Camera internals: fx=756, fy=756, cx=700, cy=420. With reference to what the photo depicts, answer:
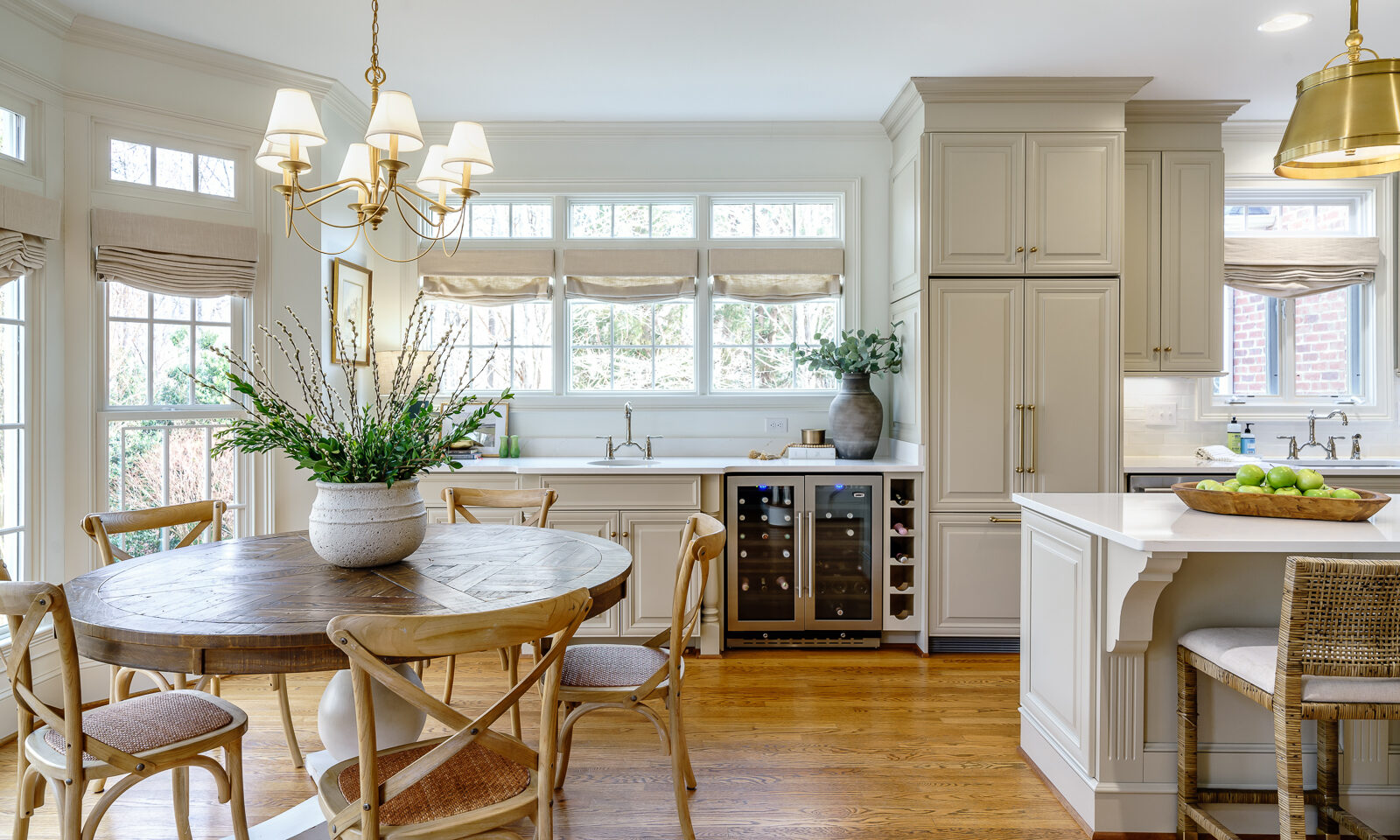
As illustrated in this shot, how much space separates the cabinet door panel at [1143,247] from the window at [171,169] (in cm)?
444

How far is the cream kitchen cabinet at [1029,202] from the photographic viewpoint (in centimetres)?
370

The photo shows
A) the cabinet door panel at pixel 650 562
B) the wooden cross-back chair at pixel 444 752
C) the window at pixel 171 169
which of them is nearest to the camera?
the wooden cross-back chair at pixel 444 752

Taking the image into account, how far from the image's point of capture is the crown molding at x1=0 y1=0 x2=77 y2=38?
279 centimetres

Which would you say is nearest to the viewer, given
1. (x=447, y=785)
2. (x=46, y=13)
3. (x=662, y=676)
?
(x=447, y=785)

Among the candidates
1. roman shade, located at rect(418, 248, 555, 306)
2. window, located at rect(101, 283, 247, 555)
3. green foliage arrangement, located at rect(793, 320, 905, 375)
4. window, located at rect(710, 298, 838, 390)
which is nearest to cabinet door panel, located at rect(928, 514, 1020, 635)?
green foliage arrangement, located at rect(793, 320, 905, 375)

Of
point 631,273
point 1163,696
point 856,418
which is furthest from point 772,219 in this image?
point 1163,696

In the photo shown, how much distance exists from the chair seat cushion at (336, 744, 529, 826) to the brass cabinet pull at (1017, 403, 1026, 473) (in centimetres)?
296

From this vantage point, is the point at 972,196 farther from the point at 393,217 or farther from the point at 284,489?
the point at 284,489

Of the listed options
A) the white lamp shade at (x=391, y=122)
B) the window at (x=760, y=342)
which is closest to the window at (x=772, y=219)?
the window at (x=760, y=342)

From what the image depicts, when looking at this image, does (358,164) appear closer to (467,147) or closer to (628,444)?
(467,147)

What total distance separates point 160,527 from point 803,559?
2.67 metres

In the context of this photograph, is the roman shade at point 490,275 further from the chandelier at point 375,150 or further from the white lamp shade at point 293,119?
the white lamp shade at point 293,119

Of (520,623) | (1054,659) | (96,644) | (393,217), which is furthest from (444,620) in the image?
(393,217)

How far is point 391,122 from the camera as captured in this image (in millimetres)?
1963
